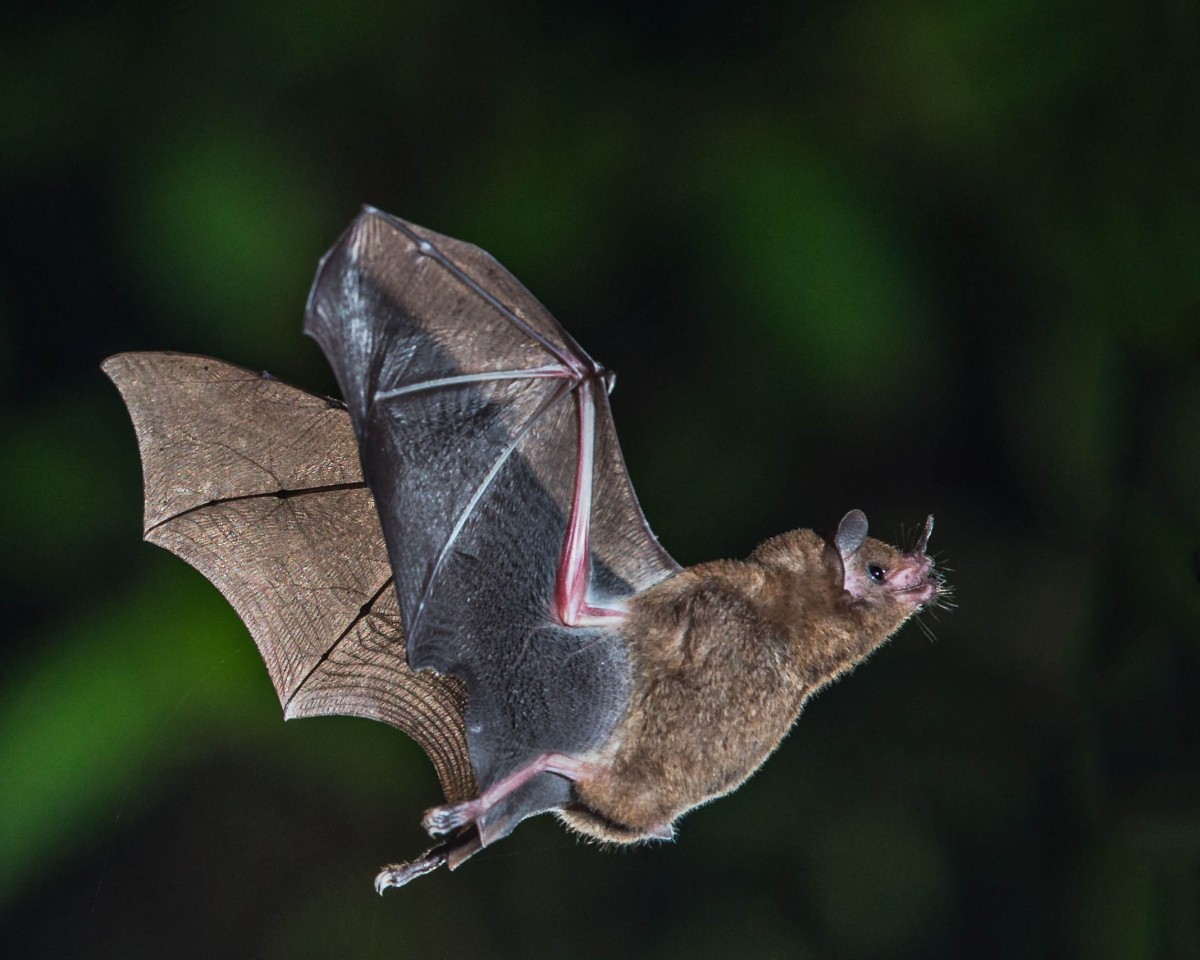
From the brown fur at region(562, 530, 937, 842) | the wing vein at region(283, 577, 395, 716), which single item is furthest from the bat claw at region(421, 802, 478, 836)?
the wing vein at region(283, 577, 395, 716)

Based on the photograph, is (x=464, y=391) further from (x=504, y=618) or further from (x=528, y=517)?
(x=504, y=618)

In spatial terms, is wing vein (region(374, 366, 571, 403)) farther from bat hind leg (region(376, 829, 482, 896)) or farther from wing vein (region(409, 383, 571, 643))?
bat hind leg (region(376, 829, 482, 896))

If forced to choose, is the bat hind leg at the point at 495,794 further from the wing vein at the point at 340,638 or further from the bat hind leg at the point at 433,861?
the wing vein at the point at 340,638

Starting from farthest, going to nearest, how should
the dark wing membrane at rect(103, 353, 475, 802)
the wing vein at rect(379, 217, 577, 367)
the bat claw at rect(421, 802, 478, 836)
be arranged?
the dark wing membrane at rect(103, 353, 475, 802) < the bat claw at rect(421, 802, 478, 836) < the wing vein at rect(379, 217, 577, 367)

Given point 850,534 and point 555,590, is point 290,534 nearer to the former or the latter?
point 555,590

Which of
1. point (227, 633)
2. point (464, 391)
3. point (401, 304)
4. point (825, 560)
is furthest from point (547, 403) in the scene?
point (227, 633)

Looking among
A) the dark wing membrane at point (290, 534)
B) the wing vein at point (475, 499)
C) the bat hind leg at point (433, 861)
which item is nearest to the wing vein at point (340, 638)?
the dark wing membrane at point (290, 534)
